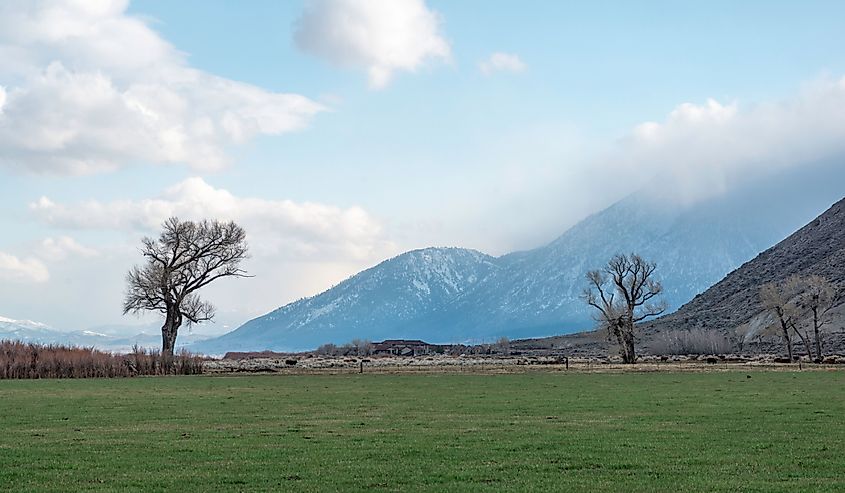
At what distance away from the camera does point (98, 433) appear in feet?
79.9

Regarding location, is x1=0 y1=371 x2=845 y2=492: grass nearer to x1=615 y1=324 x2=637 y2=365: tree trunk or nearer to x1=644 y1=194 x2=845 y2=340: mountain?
x1=615 y1=324 x2=637 y2=365: tree trunk

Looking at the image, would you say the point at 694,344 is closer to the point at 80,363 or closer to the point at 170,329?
the point at 170,329

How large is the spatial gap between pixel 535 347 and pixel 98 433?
15841 centimetres

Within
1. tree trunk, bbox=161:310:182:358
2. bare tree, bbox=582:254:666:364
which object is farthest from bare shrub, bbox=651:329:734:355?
tree trunk, bbox=161:310:182:358

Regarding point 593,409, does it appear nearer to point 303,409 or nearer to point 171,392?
point 303,409

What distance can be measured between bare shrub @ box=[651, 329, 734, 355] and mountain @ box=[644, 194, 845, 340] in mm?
22026

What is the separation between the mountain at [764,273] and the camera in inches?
6009

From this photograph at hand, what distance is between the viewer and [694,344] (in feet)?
402

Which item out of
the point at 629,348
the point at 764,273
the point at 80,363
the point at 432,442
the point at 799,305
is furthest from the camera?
the point at 764,273

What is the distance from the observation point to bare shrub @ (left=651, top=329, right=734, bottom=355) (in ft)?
396

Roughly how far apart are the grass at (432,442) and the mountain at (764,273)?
121857 mm

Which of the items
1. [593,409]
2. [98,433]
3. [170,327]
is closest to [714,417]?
[593,409]

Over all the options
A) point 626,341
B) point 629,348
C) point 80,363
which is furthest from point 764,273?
point 80,363

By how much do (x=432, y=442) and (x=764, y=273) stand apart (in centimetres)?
16198
